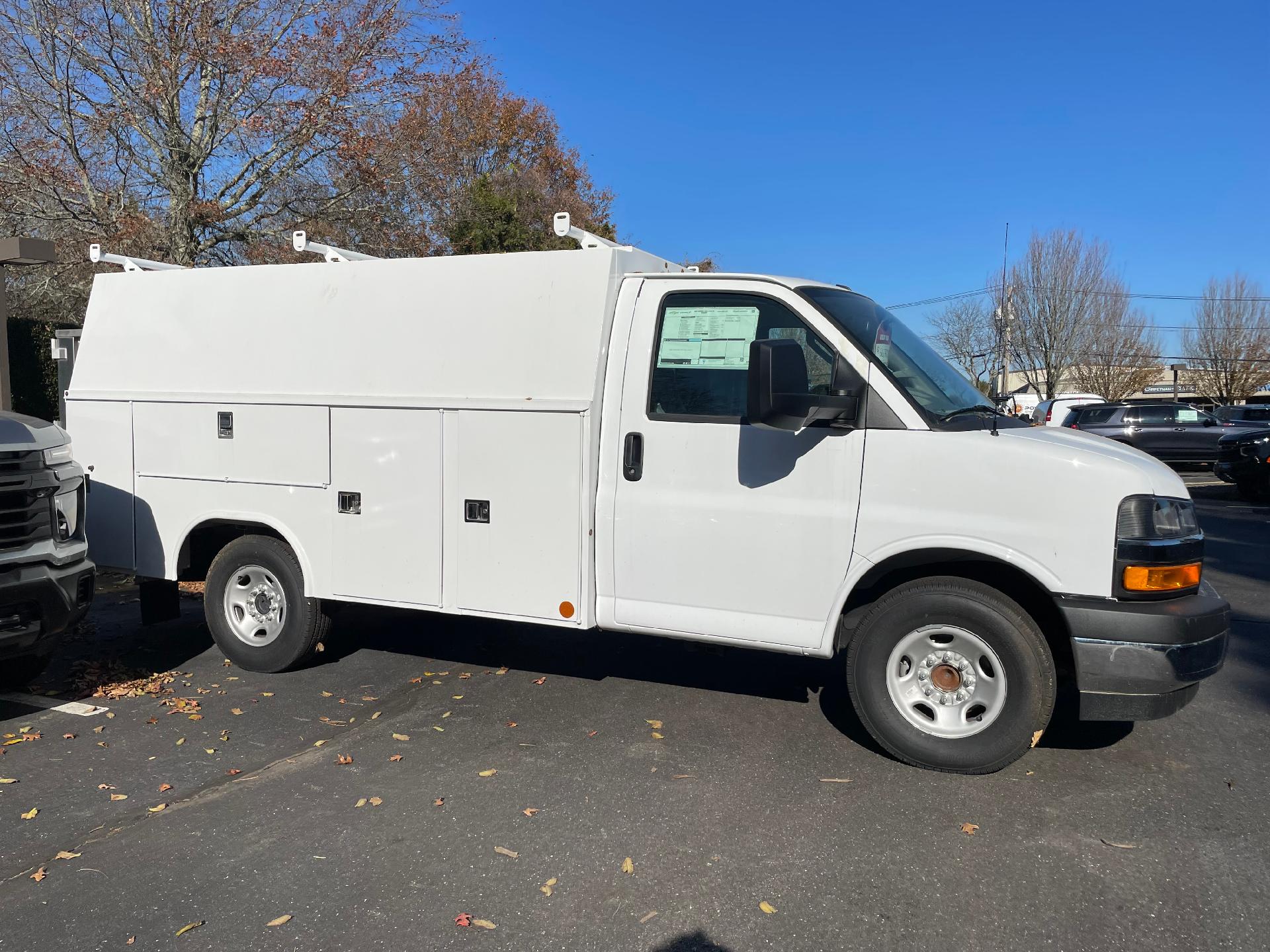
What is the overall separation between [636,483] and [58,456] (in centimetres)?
342

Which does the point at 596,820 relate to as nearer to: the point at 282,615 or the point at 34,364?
the point at 282,615

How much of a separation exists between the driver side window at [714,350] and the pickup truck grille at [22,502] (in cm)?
342

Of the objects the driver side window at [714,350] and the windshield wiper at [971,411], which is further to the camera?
the driver side window at [714,350]

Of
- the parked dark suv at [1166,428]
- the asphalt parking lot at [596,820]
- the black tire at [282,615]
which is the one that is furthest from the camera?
the parked dark suv at [1166,428]

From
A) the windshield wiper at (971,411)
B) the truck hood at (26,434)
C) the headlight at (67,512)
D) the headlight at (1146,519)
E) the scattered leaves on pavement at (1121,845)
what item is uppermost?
the windshield wiper at (971,411)

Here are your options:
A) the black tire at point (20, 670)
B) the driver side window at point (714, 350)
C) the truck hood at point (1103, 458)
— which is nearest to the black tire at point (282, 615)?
the black tire at point (20, 670)

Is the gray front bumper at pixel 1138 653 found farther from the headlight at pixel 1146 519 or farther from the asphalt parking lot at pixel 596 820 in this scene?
the asphalt parking lot at pixel 596 820

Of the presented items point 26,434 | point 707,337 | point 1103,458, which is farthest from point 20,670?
point 1103,458

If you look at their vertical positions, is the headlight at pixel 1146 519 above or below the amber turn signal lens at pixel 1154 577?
above

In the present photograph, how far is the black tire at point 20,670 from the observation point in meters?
5.72

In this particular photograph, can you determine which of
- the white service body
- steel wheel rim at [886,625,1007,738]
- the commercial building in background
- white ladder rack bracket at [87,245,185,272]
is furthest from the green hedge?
the commercial building in background

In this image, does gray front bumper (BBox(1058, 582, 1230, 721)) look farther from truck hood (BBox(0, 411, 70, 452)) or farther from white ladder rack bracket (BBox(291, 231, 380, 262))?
truck hood (BBox(0, 411, 70, 452))

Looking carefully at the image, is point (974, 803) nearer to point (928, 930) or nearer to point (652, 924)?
point (928, 930)

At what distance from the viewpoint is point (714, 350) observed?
187 inches
